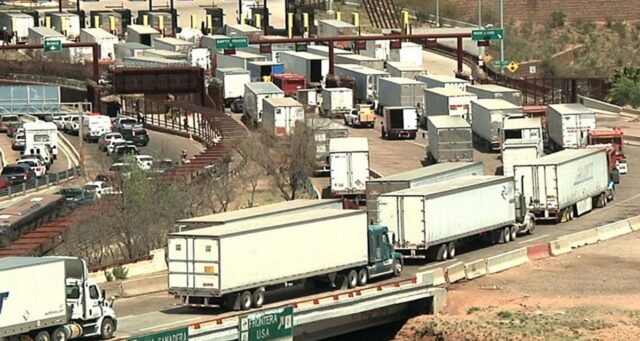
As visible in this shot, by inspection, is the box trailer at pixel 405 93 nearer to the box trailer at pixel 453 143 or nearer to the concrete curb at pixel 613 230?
the box trailer at pixel 453 143

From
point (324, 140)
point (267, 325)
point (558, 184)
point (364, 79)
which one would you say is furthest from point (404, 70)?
point (267, 325)

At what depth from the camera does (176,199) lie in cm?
6406

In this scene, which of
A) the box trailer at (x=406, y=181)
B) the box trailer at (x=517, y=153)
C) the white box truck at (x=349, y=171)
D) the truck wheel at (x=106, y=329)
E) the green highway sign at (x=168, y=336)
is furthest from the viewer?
the box trailer at (x=517, y=153)

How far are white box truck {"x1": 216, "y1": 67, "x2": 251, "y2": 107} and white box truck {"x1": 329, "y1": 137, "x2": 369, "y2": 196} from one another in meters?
34.5

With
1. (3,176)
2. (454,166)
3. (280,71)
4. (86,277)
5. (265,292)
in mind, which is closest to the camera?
(86,277)

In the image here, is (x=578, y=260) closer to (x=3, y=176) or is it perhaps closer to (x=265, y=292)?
(x=265, y=292)

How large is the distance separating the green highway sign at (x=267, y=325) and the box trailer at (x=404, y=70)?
61.7m

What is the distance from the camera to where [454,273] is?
55469 mm

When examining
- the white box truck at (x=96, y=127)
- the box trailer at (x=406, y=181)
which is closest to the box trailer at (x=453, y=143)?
the box trailer at (x=406, y=181)

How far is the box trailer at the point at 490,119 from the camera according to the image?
85750 millimetres

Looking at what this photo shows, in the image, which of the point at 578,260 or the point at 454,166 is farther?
the point at 454,166

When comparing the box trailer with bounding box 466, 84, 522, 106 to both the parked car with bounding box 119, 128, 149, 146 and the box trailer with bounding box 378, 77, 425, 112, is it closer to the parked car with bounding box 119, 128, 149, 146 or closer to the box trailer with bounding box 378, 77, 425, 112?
the box trailer with bounding box 378, 77, 425, 112

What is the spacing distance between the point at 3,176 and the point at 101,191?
42.5 feet

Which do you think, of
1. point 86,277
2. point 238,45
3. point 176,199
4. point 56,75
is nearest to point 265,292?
point 86,277
